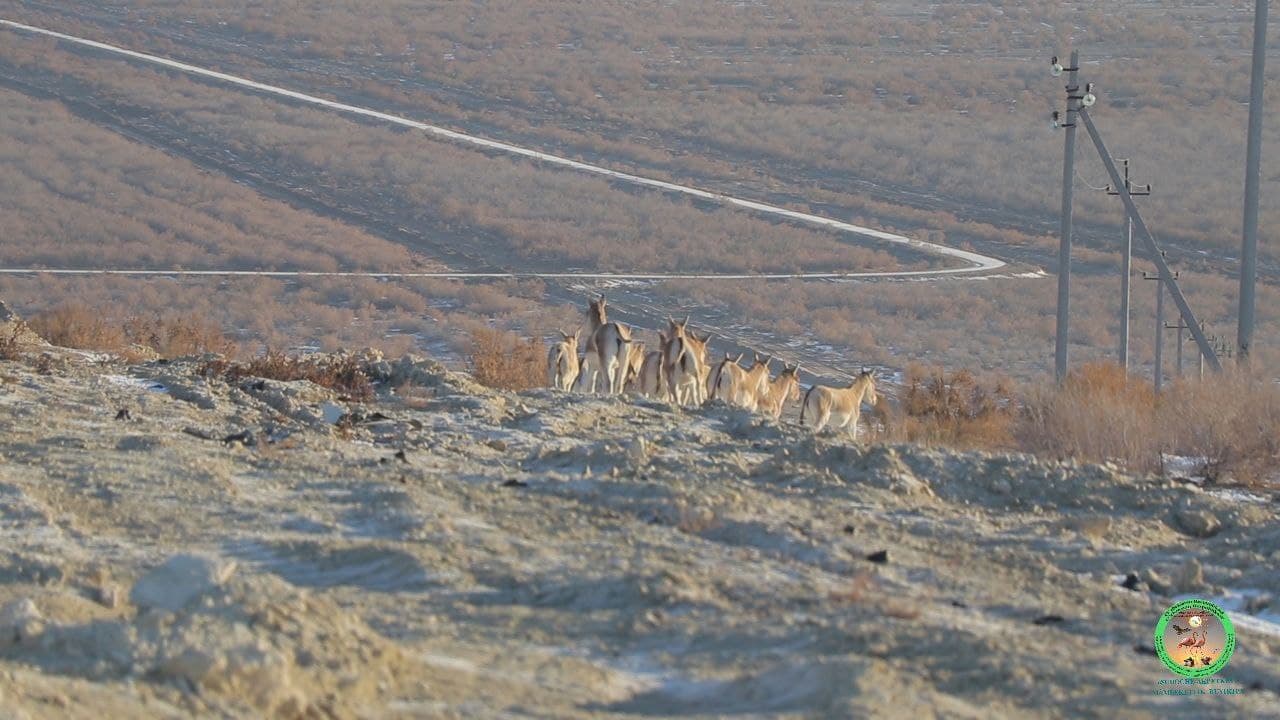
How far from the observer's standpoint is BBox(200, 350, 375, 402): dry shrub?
16.7 m

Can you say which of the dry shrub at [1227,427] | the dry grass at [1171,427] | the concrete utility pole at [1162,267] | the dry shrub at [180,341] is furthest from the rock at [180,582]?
the concrete utility pole at [1162,267]

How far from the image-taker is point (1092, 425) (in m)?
16.6

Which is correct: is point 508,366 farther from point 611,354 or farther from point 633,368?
point 611,354

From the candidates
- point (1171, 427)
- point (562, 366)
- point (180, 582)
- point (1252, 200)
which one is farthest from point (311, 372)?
point (1252, 200)

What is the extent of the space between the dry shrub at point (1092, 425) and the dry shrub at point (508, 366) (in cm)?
654

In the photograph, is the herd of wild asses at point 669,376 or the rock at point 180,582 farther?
the herd of wild asses at point 669,376

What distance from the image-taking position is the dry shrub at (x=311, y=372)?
16.7 m

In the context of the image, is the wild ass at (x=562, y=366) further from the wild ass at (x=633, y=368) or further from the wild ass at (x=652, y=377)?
the wild ass at (x=652, y=377)

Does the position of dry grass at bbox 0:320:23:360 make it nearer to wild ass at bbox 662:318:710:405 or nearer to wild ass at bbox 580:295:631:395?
wild ass at bbox 580:295:631:395

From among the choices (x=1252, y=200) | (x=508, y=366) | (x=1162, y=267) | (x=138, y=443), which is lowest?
(x=508, y=366)

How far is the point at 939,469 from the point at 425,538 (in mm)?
4883

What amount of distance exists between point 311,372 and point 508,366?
658 cm

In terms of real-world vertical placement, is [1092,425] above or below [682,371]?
above

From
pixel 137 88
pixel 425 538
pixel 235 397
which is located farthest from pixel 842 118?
pixel 425 538
